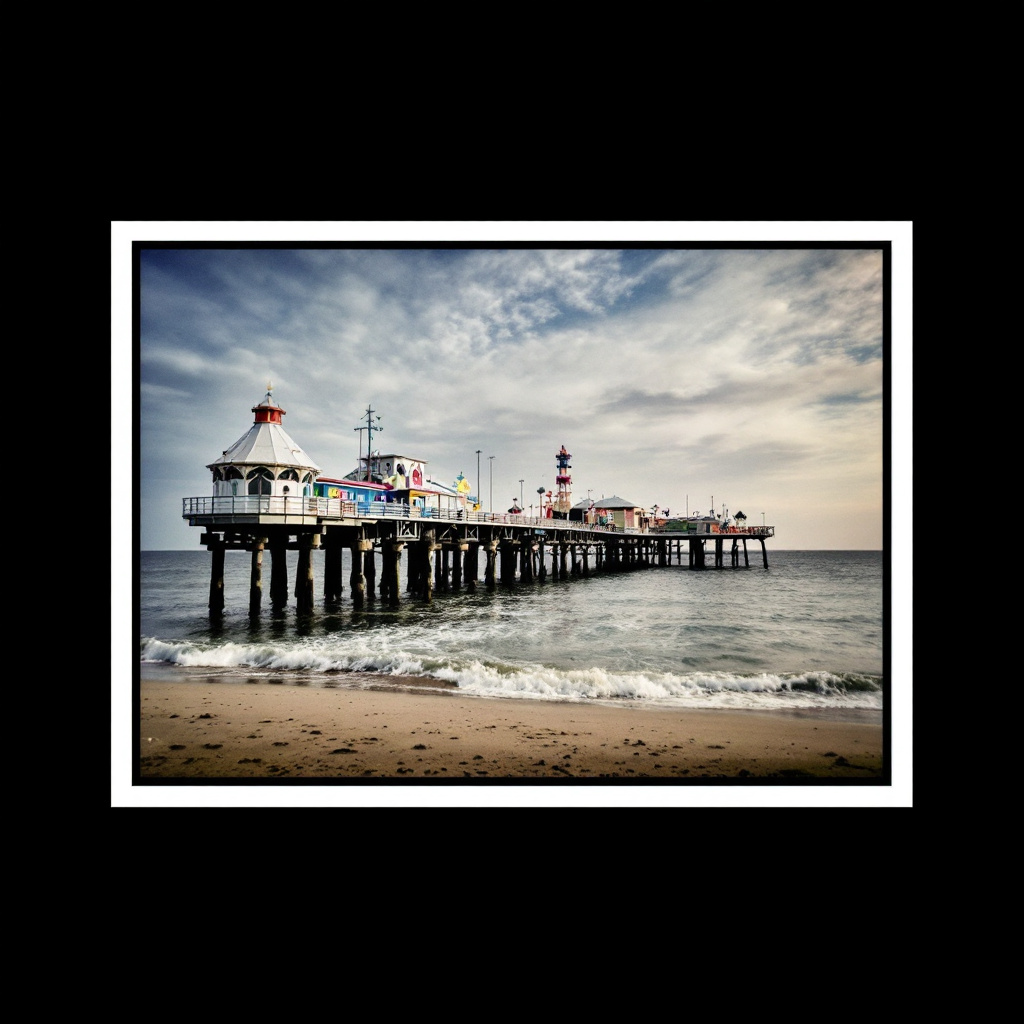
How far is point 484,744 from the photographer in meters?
2.83

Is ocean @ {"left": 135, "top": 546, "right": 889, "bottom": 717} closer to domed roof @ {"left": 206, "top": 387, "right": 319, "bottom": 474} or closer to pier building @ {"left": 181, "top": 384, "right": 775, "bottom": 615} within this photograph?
pier building @ {"left": 181, "top": 384, "right": 775, "bottom": 615}

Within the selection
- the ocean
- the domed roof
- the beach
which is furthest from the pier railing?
the beach

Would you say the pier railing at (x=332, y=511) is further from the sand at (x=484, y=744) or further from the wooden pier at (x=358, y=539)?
the sand at (x=484, y=744)

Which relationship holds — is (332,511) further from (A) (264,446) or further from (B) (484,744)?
(B) (484,744)

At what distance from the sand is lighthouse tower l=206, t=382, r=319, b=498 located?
2.73m

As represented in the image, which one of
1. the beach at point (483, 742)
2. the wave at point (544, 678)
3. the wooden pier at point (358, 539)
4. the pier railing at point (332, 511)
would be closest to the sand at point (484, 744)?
the beach at point (483, 742)

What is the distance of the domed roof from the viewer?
5.64 meters
